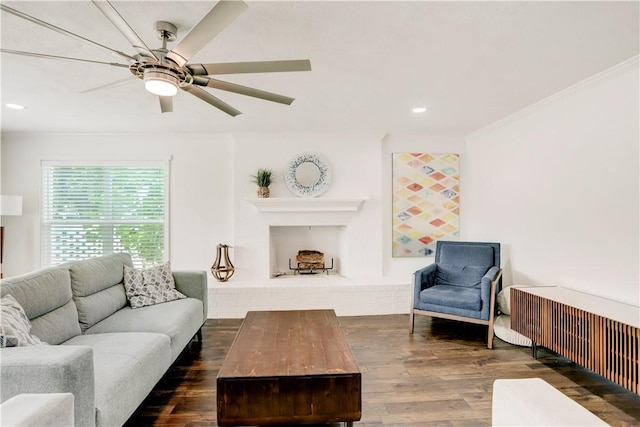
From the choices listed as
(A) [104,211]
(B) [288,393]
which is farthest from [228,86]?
(A) [104,211]

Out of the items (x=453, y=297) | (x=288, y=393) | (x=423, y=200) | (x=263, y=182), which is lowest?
(x=288, y=393)

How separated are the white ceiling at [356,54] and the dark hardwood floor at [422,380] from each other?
2.35 meters

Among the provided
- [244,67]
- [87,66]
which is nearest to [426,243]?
[244,67]

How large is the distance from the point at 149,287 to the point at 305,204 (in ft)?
7.06

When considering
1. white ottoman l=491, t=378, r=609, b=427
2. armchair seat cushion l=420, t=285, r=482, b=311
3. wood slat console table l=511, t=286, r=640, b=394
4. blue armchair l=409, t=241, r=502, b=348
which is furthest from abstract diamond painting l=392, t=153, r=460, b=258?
white ottoman l=491, t=378, r=609, b=427

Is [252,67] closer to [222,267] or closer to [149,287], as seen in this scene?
[149,287]

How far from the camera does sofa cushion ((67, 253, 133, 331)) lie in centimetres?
241

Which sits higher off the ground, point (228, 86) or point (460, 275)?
point (228, 86)

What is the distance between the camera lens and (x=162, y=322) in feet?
8.22

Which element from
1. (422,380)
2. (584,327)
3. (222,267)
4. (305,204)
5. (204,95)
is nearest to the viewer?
(204,95)

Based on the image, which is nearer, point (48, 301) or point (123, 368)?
point (123, 368)

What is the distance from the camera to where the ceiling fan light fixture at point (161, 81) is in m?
1.65

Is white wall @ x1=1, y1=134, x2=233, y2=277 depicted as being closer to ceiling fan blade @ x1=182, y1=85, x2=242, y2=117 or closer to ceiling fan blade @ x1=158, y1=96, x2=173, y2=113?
ceiling fan blade @ x1=158, y1=96, x2=173, y2=113

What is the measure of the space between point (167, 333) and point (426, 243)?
3.60 meters
